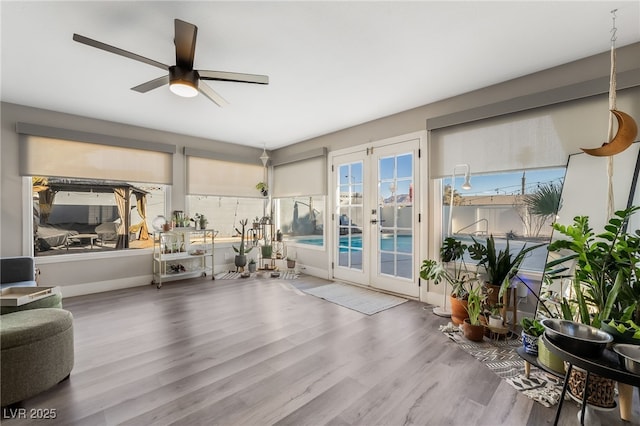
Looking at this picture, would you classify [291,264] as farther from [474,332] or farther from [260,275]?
[474,332]

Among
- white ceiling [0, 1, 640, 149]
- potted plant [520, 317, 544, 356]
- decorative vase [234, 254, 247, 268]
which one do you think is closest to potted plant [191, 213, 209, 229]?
decorative vase [234, 254, 247, 268]

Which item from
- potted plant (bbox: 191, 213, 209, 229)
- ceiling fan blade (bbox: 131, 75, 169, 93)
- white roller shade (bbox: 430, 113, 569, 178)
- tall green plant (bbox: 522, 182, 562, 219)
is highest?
ceiling fan blade (bbox: 131, 75, 169, 93)

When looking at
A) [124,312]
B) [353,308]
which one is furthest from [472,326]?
[124,312]

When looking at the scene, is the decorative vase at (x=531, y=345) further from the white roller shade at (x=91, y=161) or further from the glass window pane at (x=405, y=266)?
the white roller shade at (x=91, y=161)

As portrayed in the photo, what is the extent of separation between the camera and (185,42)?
192 centimetres

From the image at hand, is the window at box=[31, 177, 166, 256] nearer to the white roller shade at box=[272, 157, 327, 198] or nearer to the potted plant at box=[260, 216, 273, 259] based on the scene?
the potted plant at box=[260, 216, 273, 259]

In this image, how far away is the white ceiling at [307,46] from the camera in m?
1.90

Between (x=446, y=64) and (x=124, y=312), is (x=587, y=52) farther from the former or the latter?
(x=124, y=312)

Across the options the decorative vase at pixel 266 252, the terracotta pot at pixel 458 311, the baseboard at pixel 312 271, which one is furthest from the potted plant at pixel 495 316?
the decorative vase at pixel 266 252

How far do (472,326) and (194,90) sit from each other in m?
3.09

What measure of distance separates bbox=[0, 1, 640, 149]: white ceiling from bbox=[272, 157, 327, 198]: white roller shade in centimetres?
156

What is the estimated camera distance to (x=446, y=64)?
2.60 meters

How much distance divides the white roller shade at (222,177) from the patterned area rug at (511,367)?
4267 mm

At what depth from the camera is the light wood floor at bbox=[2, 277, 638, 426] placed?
5.28 feet
